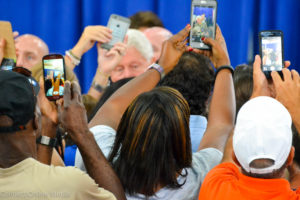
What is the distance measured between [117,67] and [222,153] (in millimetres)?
1553

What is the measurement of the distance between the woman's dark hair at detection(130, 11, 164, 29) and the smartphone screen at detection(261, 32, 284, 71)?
191 centimetres

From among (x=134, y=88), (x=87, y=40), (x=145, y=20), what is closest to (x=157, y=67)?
(x=134, y=88)

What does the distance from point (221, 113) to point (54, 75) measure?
20.4 inches

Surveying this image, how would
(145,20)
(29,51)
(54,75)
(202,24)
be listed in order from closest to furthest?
1. (54,75)
2. (202,24)
3. (29,51)
4. (145,20)

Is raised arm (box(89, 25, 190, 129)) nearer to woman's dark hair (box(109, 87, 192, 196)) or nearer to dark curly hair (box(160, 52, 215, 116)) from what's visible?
dark curly hair (box(160, 52, 215, 116))

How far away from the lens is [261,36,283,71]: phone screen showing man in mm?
1428

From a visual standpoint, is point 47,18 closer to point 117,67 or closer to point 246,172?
point 117,67

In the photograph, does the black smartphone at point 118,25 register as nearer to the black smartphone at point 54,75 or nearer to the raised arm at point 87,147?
the black smartphone at point 54,75

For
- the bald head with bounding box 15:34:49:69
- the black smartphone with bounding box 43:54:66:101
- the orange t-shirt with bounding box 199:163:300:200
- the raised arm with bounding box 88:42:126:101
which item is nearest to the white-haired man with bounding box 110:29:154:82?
the raised arm with bounding box 88:42:126:101

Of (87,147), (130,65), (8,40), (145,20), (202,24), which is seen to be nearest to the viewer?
(87,147)

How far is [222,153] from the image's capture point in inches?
51.0

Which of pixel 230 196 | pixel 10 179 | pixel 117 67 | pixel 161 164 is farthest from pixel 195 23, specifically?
pixel 117 67

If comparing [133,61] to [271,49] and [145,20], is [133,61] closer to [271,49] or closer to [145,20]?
[145,20]

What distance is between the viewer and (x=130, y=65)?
9.12 ft
